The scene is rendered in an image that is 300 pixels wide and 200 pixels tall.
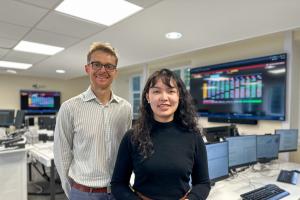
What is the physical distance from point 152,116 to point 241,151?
1.46 metres

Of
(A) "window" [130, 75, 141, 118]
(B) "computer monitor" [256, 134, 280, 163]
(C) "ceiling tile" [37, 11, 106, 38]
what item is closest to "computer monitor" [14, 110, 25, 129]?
(C) "ceiling tile" [37, 11, 106, 38]

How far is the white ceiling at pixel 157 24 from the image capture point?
2.17 m

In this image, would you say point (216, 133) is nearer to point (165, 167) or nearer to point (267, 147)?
point (267, 147)

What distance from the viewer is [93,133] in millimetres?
1262

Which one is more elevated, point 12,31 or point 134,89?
point 12,31

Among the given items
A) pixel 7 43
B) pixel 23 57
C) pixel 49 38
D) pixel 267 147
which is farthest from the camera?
pixel 23 57

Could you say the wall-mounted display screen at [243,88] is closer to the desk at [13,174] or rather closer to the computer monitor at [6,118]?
the desk at [13,174]

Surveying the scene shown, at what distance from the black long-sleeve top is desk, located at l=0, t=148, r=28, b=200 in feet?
7.80

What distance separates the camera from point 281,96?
328 cm

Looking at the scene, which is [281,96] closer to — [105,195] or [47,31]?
[105,195]

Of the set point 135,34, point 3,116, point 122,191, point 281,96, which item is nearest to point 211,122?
point 281,96

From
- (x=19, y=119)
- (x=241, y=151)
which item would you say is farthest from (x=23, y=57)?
(x=241, y=151)

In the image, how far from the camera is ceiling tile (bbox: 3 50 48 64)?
4.18 meters

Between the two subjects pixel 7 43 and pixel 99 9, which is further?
pixel 7 43
